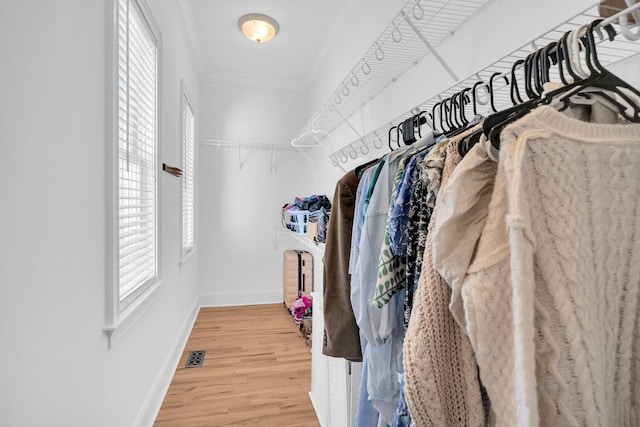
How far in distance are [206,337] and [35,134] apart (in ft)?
8.16

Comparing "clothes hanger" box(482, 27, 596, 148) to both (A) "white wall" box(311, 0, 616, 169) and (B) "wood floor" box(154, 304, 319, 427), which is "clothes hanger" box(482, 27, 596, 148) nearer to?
(A) "white wall" box(311, 0, 616, 169)

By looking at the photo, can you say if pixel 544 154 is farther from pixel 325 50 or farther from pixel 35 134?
pixel 325 50

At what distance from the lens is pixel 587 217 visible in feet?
1.59

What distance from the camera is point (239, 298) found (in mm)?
3809

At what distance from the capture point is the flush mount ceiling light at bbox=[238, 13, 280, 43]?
8.25 feet

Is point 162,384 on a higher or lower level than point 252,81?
lower

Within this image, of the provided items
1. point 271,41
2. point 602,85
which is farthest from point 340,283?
point 271,41

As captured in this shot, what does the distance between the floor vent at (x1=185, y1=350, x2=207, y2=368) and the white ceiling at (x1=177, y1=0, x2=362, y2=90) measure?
2609 mm

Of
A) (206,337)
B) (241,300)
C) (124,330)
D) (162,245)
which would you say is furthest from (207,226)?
(124,330)

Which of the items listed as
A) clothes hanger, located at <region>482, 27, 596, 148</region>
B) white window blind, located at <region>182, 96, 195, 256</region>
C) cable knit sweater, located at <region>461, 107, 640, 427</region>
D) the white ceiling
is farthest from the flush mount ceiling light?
cable knit sweater, located at <region>461, 107, 640, 427</region>

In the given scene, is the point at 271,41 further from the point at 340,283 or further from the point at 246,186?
the point at 340,283

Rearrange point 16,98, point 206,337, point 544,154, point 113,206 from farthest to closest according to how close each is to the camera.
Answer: point 206,337
point 113,206
point 16,98
point 544,154

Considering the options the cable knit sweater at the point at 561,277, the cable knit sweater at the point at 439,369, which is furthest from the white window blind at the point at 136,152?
the cable knit sweater at the point at 561,277

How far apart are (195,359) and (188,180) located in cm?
162
